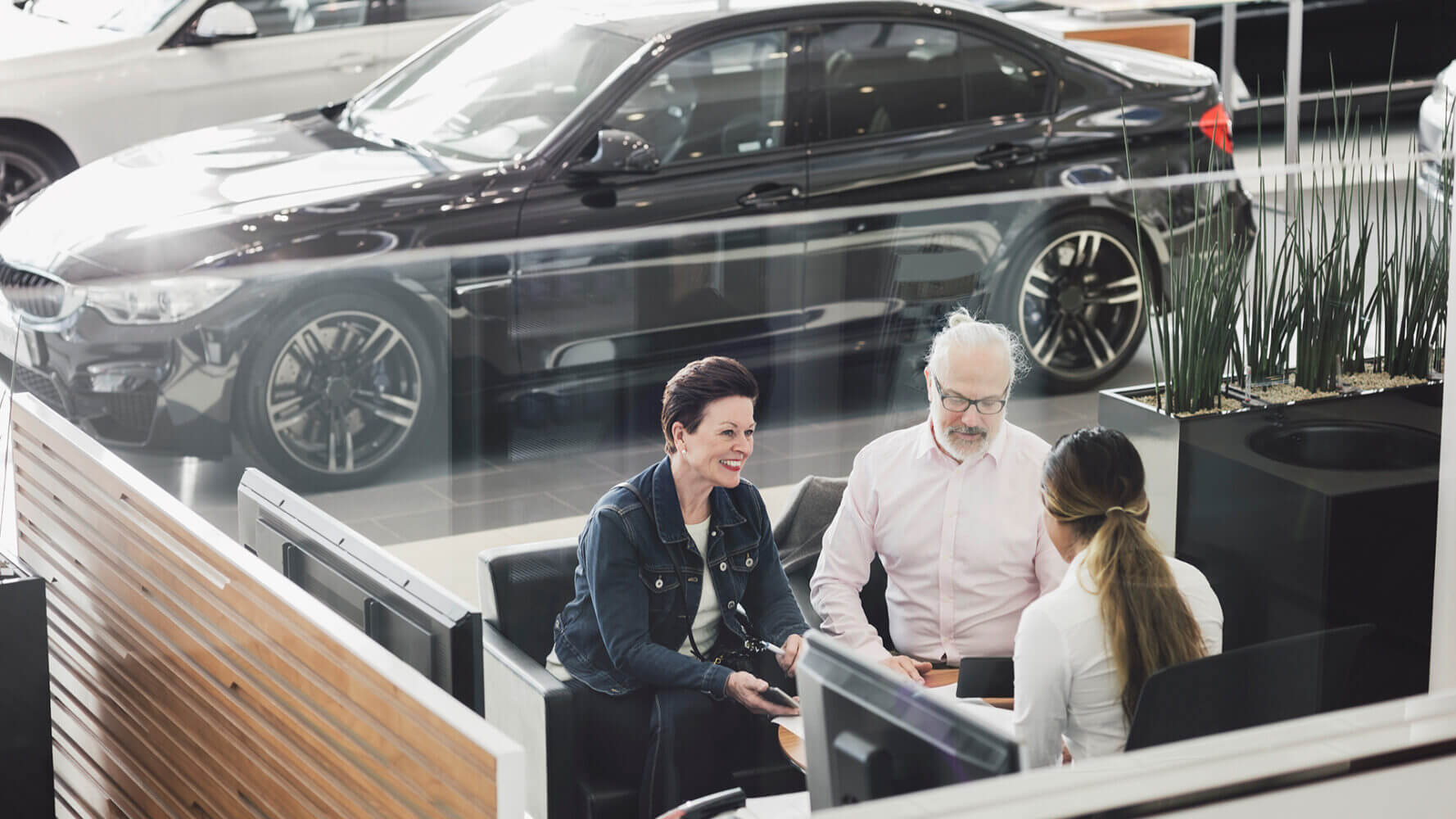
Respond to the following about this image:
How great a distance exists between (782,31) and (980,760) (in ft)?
9.53

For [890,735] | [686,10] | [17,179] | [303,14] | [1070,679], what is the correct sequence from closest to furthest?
[890,735]
[1070,679]
[686,10]
[17,179]
[303,14]

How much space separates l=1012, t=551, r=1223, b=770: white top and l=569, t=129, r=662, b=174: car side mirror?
6.99 feet

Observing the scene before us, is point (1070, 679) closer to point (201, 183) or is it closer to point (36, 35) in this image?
point (201, 183)

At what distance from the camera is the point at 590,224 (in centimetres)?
430

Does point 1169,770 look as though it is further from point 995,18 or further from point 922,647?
point 995,18

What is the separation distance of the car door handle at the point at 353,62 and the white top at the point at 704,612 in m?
2.92

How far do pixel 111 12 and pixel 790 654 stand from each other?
330 cm

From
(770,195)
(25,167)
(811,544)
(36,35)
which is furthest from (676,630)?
(36,35)

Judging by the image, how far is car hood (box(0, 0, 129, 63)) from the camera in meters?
4.88

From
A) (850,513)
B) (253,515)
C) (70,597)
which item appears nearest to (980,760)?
(850,513)

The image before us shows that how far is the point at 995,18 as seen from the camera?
4.81 m

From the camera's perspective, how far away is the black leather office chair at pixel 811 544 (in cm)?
277

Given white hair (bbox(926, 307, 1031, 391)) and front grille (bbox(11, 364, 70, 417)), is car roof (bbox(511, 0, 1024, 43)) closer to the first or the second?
white hair (bbox(926, 307, 1031, 391))

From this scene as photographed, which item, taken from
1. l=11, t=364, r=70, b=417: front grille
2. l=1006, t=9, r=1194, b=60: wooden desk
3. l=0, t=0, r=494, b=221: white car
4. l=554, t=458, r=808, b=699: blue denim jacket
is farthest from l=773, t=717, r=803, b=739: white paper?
l=1006, t=9, r=1194, b=60: wooden desk
